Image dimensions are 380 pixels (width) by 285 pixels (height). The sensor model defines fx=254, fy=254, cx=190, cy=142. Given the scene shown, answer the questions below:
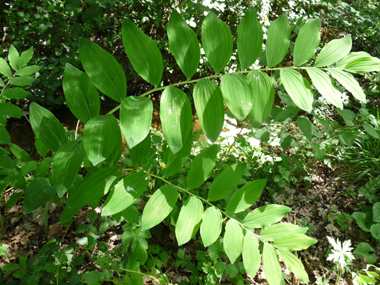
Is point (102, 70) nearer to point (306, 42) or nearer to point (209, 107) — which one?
point (209, 107)

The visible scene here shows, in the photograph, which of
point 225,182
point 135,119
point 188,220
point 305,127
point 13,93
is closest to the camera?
point 135,119

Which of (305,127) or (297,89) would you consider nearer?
(297,89)

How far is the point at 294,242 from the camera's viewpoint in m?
1.03

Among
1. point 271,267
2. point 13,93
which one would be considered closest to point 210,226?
point 271,267

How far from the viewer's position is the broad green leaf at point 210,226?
3.02 ft

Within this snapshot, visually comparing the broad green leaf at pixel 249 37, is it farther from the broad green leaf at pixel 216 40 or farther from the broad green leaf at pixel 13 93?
the broad green leaf at pixel 13 93

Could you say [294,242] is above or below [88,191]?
below

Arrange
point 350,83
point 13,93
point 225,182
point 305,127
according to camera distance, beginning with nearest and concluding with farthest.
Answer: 1. point 350,83
2. point 225,182
3. point 13,93
4. point 305,127

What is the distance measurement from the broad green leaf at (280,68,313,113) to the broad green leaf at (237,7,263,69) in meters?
0.12

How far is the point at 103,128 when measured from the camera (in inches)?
29.8

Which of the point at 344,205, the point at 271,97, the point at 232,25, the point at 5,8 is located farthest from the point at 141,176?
the point at 232,25

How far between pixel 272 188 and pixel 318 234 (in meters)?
0.55

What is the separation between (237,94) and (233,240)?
0.57 meters

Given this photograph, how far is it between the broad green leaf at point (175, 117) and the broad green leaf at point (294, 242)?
635 millimetres
